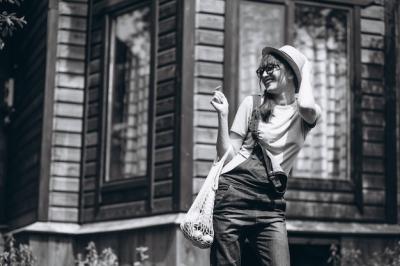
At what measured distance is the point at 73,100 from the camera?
14289mm

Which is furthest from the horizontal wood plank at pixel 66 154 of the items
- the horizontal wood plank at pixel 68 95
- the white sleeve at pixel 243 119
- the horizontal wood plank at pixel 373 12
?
the white sleeve at pixel 243 119

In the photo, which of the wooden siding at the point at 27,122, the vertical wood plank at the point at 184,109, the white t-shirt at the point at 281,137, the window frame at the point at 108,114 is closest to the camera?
the white t-shirt at the point at 281,137

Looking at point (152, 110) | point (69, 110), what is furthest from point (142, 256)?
point (69, 110)

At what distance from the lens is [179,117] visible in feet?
41.7

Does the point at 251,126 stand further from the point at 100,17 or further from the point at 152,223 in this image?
the point at 100,17

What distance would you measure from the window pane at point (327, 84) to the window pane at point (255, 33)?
319 millimetres

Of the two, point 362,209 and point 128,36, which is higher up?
point 128,36

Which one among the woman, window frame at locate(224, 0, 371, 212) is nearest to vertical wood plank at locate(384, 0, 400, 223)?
window frame at locate(224, 0, 371, 212)

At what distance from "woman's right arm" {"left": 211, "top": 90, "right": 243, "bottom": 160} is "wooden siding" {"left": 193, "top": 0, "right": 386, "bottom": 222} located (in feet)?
21.6

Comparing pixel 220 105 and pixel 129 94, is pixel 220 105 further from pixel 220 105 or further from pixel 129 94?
pixel 129 94

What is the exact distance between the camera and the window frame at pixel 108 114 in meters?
13.2

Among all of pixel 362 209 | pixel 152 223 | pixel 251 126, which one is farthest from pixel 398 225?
pixel 251 126

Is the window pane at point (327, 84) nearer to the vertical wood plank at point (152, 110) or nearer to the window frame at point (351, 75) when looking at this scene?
the window frame at point (351, 75)

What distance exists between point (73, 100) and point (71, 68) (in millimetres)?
450
